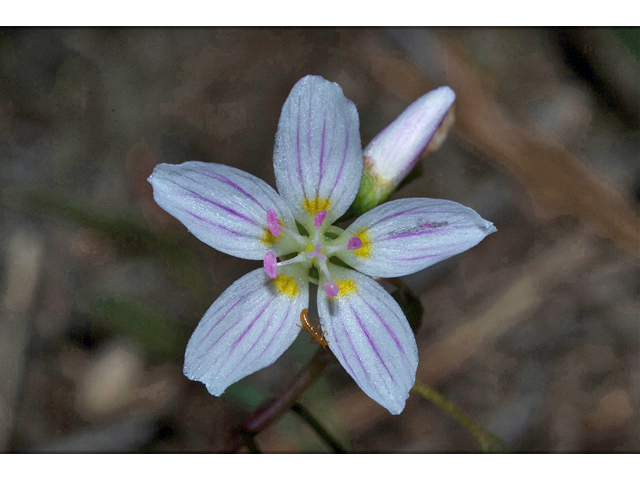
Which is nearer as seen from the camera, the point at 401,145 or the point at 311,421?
the point at 401,145

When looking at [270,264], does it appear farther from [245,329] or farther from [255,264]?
[255,264]

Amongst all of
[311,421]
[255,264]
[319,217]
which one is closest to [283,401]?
[311,421]

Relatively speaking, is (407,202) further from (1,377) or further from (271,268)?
(1,377)

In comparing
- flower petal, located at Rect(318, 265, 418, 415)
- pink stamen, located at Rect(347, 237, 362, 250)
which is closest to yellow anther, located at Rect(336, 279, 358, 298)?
flower petal, located at Rect(318, 265, 418, 415)

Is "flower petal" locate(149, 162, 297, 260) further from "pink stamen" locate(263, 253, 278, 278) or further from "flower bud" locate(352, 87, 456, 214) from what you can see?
"flower bud" locate(352, 87, 456, 214)

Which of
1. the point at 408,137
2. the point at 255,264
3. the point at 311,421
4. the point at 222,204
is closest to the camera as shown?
the point at 222,204

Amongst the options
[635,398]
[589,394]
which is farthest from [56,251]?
[635,398]
